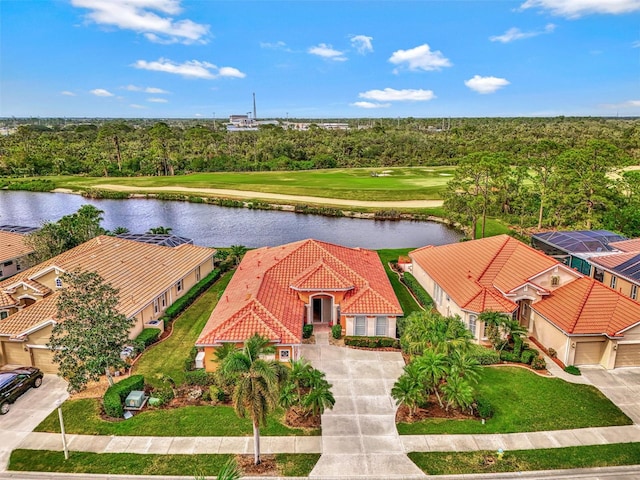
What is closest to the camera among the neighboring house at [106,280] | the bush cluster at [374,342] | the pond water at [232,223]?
the neighboring house at [106,280]

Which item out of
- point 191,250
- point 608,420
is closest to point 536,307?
point 608,420

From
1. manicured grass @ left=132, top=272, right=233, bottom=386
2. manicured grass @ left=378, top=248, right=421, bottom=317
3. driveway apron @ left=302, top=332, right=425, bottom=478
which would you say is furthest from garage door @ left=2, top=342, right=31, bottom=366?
manicured grass @ left=378, top=248, right=421, bottom=317

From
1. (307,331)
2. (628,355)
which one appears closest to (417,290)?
(307,331)

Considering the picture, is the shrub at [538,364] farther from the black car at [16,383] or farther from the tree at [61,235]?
the tree at [61,235]

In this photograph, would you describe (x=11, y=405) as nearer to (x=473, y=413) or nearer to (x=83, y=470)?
(x=83, y=470)

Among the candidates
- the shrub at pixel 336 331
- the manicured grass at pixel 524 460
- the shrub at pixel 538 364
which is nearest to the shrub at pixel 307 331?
the shrub at pixel 336 331

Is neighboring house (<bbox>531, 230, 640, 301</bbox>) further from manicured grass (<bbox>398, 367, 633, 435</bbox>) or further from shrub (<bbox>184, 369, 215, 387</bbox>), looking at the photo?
shrub (<bbox>184, 369, 215, 387</bbox>)

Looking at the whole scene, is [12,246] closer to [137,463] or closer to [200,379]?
[200,379]
